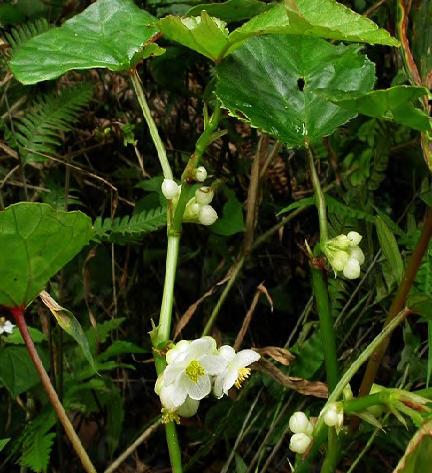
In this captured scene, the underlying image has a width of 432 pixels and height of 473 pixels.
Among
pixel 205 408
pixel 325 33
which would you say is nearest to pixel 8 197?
pixel 205 408

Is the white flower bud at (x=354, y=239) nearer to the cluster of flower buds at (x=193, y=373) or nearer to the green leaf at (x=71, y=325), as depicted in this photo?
the cluster of flower buds at (x=193, y=373)

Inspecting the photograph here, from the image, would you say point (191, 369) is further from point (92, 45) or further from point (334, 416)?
point (92, 45)

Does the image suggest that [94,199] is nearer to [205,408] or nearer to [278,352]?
[205,408]

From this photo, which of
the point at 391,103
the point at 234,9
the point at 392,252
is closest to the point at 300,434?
the point at 392,252

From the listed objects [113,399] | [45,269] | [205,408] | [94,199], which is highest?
[45,269]

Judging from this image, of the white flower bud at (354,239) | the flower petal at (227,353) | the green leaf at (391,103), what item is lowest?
the flower petal at (227,353)

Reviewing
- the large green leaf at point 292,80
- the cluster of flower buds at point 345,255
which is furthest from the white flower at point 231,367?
the large green leaf at point 292,80
